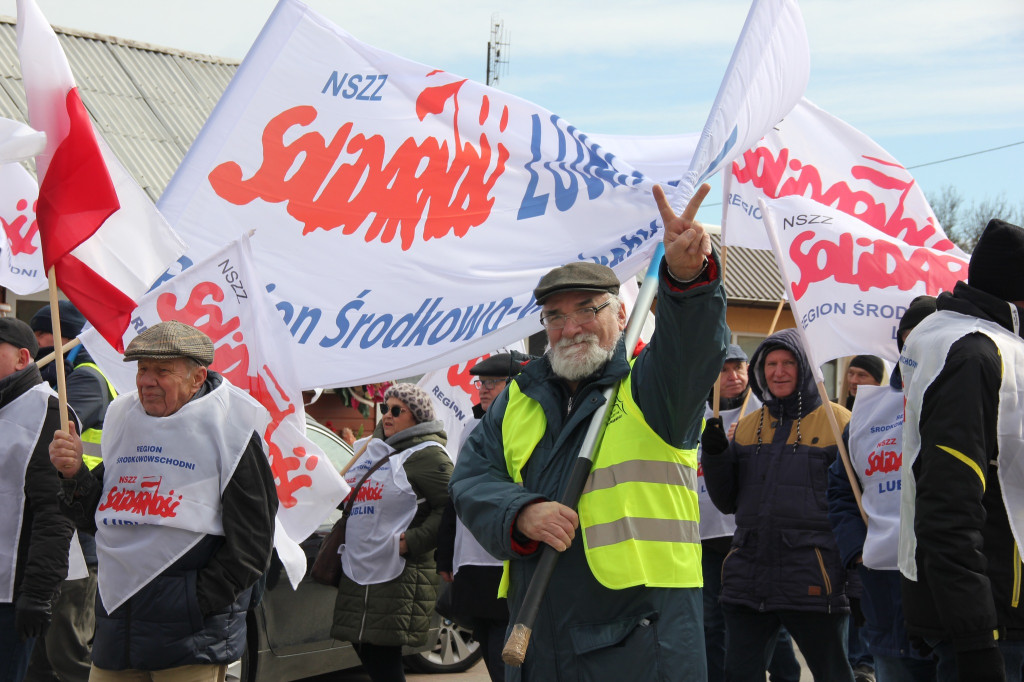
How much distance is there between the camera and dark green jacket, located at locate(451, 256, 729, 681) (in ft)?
10.8

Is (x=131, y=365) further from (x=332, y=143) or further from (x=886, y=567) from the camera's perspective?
(x=886, y=567)

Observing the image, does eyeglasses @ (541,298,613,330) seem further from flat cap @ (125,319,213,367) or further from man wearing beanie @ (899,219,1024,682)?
flat cap @ (125,319,213,367)

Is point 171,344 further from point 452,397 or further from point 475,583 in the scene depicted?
point 452,397

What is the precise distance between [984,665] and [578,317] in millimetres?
1469

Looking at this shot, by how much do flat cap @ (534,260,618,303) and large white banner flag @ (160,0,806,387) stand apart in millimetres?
971

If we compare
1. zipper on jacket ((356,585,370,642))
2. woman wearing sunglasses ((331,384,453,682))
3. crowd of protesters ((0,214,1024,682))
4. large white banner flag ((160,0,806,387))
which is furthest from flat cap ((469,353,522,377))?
large white banner flag ((160,0,806,387))

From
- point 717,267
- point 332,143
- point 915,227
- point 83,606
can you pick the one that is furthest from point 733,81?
point 83,606

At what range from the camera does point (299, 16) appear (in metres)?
5.67

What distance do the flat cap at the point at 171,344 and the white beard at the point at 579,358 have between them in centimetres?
171

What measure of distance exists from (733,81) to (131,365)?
2892mm

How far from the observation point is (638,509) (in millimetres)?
3412

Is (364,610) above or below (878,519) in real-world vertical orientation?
below

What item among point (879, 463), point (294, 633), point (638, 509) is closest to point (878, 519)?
point (879, 463)

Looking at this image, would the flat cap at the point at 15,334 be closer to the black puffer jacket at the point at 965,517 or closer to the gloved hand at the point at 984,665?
the black puffer jacket at the point at 965,517
